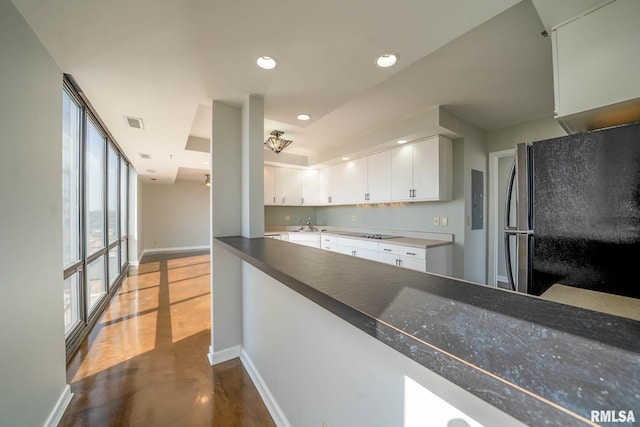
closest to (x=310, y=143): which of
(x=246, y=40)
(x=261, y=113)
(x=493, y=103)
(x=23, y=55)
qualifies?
(x=261, y=113)

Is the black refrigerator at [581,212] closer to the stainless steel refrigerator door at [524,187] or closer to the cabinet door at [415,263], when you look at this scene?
the stainless steel refrigerator door at [524,187]

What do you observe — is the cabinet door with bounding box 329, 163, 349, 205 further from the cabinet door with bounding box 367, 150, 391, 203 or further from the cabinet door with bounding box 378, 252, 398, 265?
the cabinet door with bounding box 378, 252, 398, 265

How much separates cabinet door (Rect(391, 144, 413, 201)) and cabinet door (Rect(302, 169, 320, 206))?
6.28 ft

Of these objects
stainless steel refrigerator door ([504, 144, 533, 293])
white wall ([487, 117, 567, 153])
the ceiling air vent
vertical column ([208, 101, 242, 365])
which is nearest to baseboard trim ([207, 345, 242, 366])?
vertical column ([208, 101, 242, 365])

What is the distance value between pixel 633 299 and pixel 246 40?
6.77ft

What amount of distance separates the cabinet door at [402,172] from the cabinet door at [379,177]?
88 millimetres

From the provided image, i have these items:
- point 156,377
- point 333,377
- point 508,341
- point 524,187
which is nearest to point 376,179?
point 524,187

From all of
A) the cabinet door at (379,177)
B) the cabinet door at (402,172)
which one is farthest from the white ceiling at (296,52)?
the cabinet door at (379,177)

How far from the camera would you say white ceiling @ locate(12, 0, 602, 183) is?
1.13 metres

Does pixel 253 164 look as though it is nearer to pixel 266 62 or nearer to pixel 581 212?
pixel 266 62

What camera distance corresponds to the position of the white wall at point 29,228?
1.12 metres

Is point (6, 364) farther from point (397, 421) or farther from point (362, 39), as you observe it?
point (362, 39)

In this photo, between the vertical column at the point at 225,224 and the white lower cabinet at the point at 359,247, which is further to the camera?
the white lower cabinet at the point at 359,247

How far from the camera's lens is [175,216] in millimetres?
8062
